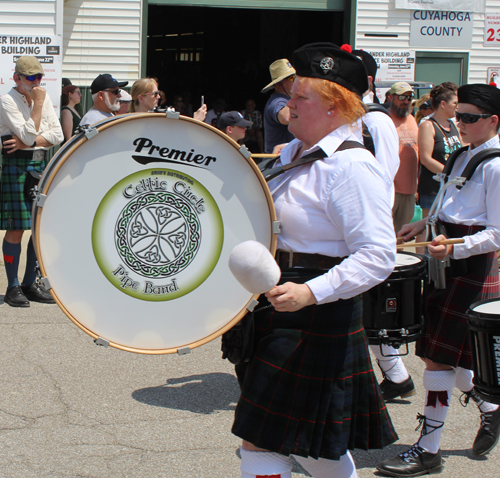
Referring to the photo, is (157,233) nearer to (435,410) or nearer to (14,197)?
(435,410)

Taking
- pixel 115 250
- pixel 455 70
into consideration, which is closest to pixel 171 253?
pixel 115 250

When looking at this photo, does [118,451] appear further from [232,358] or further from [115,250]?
[115,250]

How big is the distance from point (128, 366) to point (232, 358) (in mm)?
2323

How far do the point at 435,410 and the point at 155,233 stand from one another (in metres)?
1.71

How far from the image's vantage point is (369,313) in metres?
3.46

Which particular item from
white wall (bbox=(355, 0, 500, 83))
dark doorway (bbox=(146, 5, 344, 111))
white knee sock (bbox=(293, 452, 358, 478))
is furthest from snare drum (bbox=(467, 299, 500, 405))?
dark doorway (bbox=(146, 5, 344, 111))

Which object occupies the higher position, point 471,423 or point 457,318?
point 457,318

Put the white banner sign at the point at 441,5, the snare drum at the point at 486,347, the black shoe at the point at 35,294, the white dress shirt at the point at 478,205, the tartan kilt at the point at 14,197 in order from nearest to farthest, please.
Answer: the snare drum at the point at 486,347 → the white dress shirt at the point at 478,205 → the tartan kilt at the point at 14,197 → the black shoe at the point at 35,294 → the white banner sign at the point at 441,5

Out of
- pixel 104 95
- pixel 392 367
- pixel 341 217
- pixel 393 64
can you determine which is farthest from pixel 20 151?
pixel 393 64

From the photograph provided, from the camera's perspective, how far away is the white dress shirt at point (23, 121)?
5.64m

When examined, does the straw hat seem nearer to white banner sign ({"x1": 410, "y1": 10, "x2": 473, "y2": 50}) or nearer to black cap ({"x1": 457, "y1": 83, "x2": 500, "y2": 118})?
black cap ({"x1": 457, "y1": 83, "x2": 500, "y2": 118})

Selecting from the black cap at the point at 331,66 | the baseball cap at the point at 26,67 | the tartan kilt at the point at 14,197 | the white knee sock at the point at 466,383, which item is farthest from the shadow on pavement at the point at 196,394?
the baseball cap at the point at 26,67

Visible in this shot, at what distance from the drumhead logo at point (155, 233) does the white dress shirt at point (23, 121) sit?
3.94 metres

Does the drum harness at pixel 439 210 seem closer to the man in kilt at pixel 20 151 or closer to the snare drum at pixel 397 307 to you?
the snare drum at pixel 397 307
